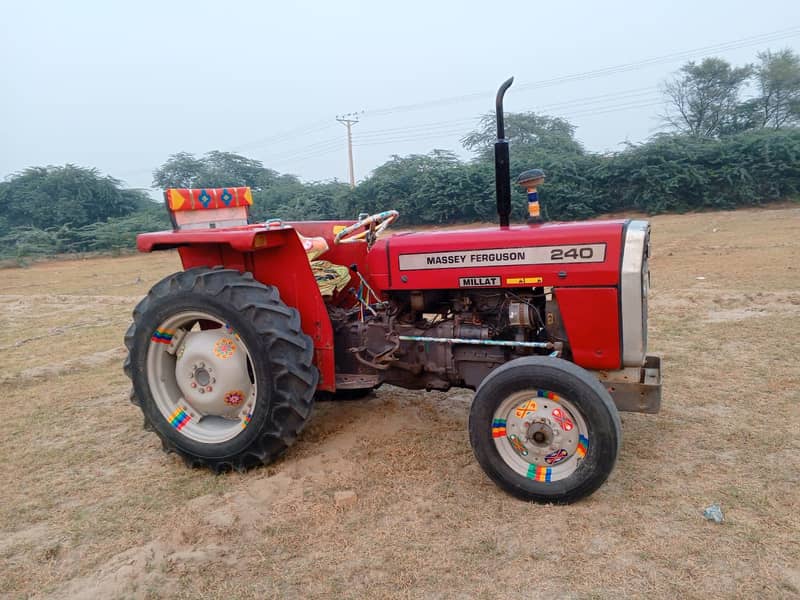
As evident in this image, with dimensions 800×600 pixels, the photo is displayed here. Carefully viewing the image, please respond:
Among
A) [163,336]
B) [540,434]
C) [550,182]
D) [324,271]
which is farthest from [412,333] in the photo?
[550,182]

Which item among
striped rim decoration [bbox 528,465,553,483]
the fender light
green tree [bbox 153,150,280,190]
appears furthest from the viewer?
green tree [bbox 153,150,280,190]

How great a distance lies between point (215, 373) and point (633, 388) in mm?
2262

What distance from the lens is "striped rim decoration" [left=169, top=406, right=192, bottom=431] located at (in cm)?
329

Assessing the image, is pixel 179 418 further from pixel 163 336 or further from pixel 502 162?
pixel 502 162

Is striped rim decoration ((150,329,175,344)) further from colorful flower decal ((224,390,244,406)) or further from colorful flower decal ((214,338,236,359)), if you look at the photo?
colorful flower decal ((224,390,244,406))

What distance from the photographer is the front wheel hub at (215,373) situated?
324 centimetres

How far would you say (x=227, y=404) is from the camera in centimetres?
328

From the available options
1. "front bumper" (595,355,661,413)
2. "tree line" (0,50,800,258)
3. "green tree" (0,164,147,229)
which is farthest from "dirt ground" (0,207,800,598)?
"green tree" (0,164,147,229)

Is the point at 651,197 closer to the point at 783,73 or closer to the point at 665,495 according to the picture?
the point at 783,73

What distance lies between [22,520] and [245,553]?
1.26 m

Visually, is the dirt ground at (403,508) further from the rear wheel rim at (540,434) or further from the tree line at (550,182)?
the tree line at (550,182)

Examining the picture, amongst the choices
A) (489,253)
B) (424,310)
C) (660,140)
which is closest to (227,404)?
(424,310)

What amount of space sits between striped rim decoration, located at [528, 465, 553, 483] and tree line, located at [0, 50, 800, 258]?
18.9 meters

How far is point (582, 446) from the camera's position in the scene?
263 cm
